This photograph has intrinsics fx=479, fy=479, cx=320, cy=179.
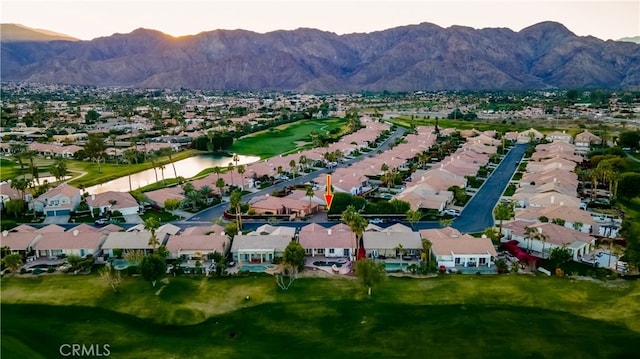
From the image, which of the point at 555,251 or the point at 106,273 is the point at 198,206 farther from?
the point at 555,251

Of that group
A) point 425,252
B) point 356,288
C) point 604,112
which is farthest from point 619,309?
point 604,112

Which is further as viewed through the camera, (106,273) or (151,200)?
(151,200)

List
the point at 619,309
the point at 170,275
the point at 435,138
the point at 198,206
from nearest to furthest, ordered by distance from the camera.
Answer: the point at 619,309
the point at 170,275
the point at 198,206
the point at 435,138

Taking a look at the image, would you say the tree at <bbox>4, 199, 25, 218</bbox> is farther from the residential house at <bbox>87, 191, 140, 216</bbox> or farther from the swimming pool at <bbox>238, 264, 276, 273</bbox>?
the swimming pool at <bbox>238, 264, 276, 273</bbox>

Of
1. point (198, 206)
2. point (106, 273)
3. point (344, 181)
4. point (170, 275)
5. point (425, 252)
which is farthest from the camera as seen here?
point (344, 181)
